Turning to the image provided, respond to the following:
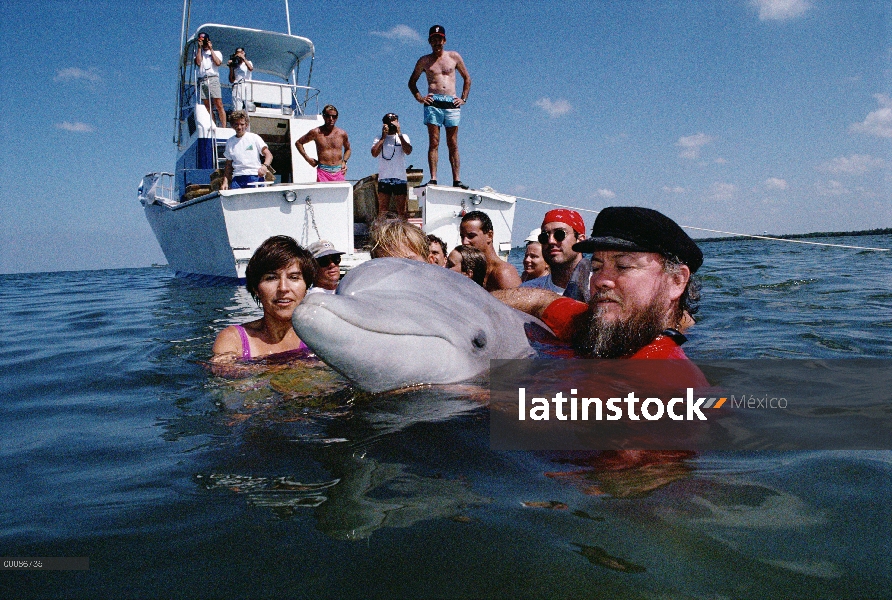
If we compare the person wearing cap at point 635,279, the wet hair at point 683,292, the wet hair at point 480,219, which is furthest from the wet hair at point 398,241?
the wet hair at point 480,219

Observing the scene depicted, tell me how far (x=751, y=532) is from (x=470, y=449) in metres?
1.18

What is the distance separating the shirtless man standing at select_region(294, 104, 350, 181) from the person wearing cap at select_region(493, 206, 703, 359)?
980cm

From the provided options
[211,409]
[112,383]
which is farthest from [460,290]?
[112,383]

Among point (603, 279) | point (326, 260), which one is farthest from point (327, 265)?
point (603, 279)

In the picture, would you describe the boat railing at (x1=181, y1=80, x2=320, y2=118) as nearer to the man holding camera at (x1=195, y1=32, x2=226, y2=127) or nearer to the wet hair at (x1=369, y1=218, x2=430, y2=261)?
the man holding camera at (x1=195, y1=32, x2=226, y2=127)

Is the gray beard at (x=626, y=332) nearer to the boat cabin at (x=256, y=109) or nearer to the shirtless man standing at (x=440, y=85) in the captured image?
the shirtless man standing at (x=440, y=85)

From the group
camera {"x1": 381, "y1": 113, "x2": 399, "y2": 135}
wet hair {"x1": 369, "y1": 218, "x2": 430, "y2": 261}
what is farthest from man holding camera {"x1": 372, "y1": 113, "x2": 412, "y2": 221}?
wet hair {"x1": 369, "y1": 218, "x2": 430, "y2": 261}

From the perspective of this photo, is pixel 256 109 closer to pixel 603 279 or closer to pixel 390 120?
pixel 390 120

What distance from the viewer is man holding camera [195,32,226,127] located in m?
15.6

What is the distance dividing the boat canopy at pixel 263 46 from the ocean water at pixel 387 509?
15482mm

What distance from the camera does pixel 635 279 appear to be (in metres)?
3.35

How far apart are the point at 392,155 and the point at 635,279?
341 inches

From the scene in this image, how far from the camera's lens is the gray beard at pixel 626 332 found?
3.32 metres

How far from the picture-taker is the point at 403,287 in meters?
3.27
